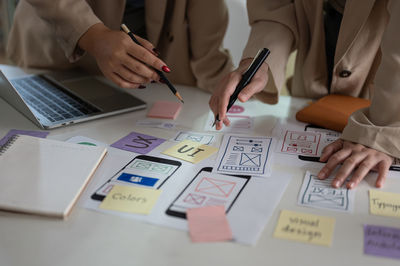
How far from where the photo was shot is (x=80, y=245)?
656 millimetres

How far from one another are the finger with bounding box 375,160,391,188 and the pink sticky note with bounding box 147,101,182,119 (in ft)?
1.53

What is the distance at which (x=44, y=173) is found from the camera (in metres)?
0.79

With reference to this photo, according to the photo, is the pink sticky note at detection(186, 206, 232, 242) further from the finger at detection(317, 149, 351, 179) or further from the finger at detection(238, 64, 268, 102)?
the finger at detection(238, 64, 268, 102)

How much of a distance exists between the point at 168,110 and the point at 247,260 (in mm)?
553

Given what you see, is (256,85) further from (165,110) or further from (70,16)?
(70,16)

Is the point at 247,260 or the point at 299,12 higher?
the point at 299,12

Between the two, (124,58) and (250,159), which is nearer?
(250,159)

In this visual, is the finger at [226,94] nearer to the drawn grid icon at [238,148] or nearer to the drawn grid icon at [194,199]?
the drawn grid icon at [238,148]

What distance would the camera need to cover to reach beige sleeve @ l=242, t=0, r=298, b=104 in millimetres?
1085

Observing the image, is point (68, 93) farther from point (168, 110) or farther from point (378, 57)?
point (378, 57)

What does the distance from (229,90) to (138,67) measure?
0.20 m

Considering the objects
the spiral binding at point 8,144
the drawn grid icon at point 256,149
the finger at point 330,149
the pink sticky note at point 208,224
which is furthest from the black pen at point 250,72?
the spiral binding at point 8,144

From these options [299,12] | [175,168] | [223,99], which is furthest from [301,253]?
[299,12]

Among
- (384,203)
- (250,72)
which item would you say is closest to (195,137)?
(250,72)
